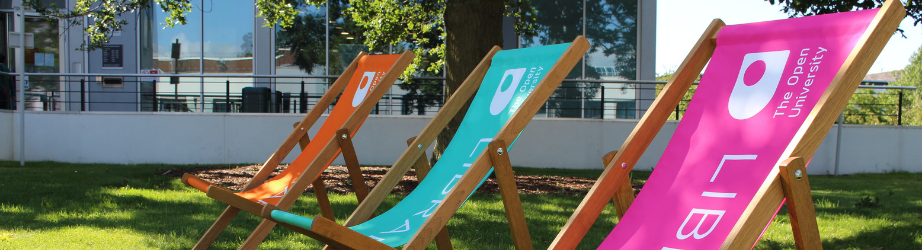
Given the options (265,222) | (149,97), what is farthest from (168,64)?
(265,222)

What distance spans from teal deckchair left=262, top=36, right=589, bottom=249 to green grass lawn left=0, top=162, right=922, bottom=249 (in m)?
0.69

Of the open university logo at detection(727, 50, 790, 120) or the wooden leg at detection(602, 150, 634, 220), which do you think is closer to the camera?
the open university logo at detection(727, 50, 790, 120)

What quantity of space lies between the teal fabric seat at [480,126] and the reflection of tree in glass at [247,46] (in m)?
8.51

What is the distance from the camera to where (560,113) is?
10.7 metres

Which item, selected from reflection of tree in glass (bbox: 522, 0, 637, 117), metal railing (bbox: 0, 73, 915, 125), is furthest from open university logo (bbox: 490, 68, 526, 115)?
reflection of tree in glass (bbox: 522, 0, 637, 117)

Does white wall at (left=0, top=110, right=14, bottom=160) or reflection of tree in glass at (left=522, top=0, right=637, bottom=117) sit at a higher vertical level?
reflection of tree in glass at (left=522, top=0, right=637, bottom=117)

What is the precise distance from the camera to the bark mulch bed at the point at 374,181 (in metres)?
5.62

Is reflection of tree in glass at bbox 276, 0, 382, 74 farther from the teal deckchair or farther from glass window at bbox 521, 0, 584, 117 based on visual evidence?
the teal deckchair

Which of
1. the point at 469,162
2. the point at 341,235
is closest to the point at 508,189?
the point at 469,162

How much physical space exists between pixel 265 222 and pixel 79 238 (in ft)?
4.84

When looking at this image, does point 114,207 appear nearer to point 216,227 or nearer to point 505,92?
point 216,227

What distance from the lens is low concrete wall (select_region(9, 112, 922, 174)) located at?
857 cm

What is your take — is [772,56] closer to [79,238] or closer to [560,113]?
[79,238]

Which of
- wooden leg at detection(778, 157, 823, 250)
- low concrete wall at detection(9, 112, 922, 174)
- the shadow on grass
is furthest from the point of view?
low concrete wall at detection(9, 112, 922, 174)
